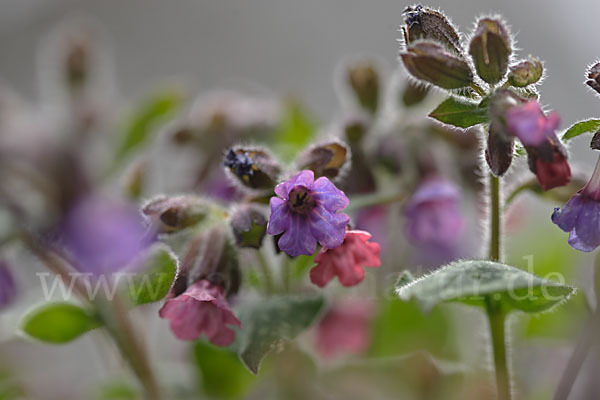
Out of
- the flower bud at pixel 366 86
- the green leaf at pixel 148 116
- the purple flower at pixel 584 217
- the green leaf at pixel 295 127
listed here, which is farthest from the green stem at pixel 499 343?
the green leaf at pixel 148 116

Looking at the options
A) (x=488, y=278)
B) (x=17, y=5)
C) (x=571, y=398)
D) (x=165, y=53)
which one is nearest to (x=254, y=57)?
(x=165, y=53)

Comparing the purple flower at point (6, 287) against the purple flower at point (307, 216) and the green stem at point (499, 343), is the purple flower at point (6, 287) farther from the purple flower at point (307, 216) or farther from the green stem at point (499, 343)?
the green stem at point (499, 343)

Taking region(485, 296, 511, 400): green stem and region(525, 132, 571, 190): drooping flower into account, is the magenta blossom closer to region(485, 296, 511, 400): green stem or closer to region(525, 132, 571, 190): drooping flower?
region(525, 132, 571, 190): drooping flower

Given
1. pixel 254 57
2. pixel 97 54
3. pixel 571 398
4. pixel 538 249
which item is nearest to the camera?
pixel 571 398

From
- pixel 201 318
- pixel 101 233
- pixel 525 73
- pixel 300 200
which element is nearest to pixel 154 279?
pixel 201 318

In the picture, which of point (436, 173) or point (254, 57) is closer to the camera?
point (436, 173)

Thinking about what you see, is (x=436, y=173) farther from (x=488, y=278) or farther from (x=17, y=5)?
(x=17, y=5)
